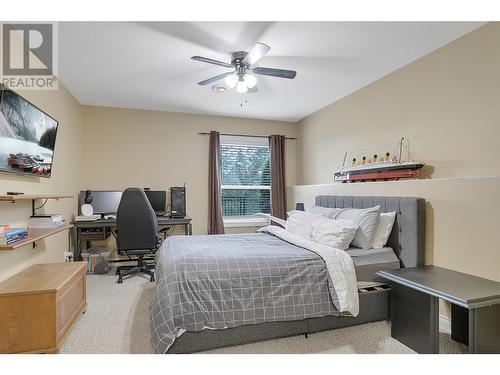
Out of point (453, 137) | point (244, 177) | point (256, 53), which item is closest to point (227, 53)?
point (256, 53)

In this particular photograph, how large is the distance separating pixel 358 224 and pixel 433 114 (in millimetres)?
1288

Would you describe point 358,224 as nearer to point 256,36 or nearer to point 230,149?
point 256,36

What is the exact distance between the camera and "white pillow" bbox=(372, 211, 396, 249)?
104 inches

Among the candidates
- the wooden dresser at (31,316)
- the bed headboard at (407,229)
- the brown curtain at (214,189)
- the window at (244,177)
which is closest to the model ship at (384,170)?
the bed headboard at (407,229)

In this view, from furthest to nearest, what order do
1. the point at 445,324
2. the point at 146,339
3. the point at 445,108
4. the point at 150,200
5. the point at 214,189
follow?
1. the point at 214,189
2. the point at 150,200
3. the point at 445,108
4. the point at 445,324
5. the point at 146,339

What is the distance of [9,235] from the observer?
1.91 m

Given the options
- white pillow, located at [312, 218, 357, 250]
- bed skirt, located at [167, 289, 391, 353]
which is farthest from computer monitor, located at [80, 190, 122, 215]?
white pillow, located at [312, 218, 357, 250]

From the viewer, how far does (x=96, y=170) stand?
4.36 meters

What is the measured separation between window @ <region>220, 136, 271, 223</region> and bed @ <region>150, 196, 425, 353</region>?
2631 millimetres

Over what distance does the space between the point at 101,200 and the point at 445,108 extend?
176 inches

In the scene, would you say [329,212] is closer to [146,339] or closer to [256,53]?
[256,53]

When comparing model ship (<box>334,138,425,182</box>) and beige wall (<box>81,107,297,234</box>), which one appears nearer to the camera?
model ship (<box>334,138,425,182</box>)

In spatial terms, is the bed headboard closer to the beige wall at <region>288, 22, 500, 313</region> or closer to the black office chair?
the beige wall at <region>288, 22, 500, 313</region>

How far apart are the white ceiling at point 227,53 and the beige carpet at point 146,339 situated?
2.44 metres
